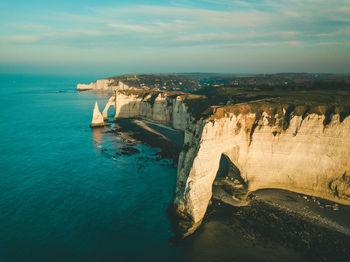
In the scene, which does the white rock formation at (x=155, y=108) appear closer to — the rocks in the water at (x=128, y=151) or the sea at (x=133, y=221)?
the rocks in the water at (x=128, y=151)

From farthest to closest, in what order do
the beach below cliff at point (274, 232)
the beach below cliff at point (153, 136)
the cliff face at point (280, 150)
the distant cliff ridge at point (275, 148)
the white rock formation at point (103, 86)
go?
the white rock formation at point (103, 86) < the beach below cliff at point (153, 136) < the cliff face at point (280, 150) < the distant cliff ridge at point (275, 148) < the beach below cliff at point (274, 232)

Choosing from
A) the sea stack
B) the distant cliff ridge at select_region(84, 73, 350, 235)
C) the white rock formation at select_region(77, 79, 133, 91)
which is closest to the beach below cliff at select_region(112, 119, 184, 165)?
the sea stack

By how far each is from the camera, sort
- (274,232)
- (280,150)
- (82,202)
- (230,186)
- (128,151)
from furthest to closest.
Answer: (128,151) < (230,186) < (82,202) < (280,150) < (274,232)

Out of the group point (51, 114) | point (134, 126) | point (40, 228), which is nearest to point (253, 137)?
point (40, 228)

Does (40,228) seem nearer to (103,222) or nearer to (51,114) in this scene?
(103,222)

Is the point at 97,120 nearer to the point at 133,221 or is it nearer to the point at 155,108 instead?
the point at 155,108

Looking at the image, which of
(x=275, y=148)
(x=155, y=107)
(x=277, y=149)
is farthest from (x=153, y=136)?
(x=277, y=149)

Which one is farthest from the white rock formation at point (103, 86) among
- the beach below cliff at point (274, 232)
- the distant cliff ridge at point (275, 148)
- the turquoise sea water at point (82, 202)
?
the beach below cliff at point (274, 232)
